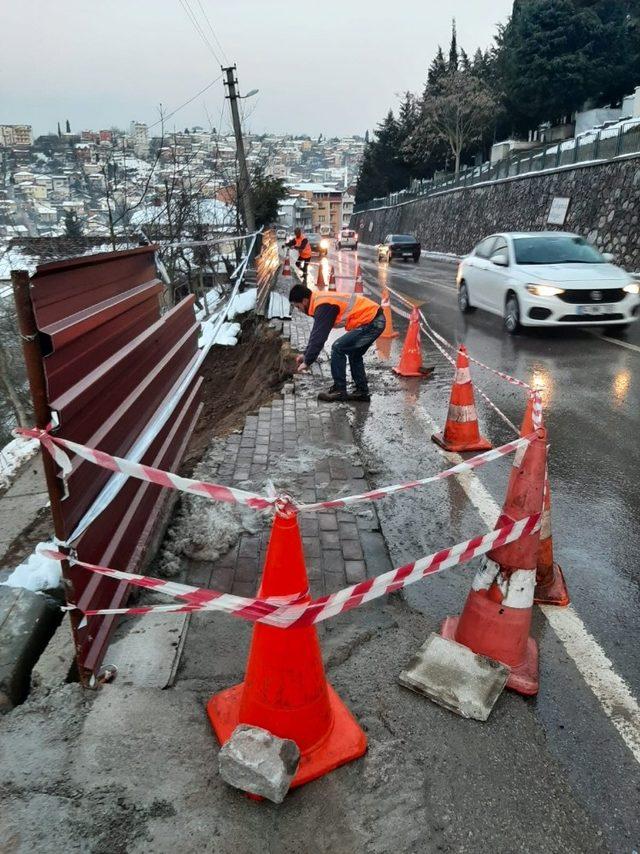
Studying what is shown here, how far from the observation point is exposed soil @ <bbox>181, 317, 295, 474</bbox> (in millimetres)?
9117

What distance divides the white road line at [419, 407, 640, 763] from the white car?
7.61m

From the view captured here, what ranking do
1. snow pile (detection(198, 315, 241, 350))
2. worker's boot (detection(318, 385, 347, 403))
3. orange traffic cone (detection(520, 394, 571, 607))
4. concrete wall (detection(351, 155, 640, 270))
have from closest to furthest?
orange traffic cone (detection(520, 394, 571, 607)) → worker's boot (detection(318, 385, 347, 403)) → snow pile (detection(198, 315, 241, 350)) → concrete wall (detection(351, 155, 640, 270))

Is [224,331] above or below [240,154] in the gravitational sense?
below

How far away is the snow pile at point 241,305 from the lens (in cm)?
1488

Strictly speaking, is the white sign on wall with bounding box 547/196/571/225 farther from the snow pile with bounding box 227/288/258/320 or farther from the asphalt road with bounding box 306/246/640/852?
the asphalt road with bounding box 306/246/640/852

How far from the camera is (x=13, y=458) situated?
6.44 m

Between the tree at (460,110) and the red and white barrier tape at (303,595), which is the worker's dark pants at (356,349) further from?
the tree at (460,110)

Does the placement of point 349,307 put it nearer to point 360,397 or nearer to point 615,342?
point 360,397

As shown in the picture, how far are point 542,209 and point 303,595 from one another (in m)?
30.1

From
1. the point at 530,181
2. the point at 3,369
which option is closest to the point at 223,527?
the point at 3,369

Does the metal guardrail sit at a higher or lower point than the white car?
higher

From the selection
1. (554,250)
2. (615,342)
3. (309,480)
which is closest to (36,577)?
(309,480)

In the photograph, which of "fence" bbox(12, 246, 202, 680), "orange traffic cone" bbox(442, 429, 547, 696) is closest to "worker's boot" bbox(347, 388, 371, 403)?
"fence" bbox(12, 246, 202, 680)

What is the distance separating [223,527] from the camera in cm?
405
